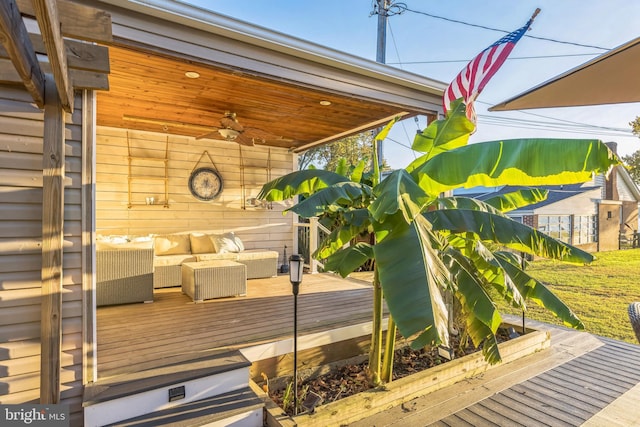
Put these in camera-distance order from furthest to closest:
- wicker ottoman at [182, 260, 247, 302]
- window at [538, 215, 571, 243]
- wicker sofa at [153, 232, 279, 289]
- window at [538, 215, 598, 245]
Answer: window at [538, 215, 598, 245] → window at [538, 215, 571, 243] → wicker sofa at [153, 232, 279, 289] → wicker ottoman at [182, 260, 247, 302]

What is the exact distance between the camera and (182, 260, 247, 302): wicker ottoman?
4354 mm

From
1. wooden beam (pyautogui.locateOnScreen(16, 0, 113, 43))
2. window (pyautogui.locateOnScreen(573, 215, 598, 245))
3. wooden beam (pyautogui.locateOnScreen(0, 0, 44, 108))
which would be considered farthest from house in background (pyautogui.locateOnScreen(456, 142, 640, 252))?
wooden beam (pyautogui.locateOnScreen(0, 0, 44, 108))

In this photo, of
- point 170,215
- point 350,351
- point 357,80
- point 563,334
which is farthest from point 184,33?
point 563,334

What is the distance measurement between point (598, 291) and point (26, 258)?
9.52m

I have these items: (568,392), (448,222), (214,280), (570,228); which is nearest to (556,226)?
(570,228)

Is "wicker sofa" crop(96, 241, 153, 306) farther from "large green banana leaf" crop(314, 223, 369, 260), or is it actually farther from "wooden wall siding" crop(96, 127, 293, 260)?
"large green banana leaf" crop(314, 223, 369, 260)

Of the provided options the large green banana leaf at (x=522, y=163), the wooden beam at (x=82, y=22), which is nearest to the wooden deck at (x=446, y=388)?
the large green banana leaf at (x=522, y=163)

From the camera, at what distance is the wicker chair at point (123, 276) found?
4.09 meters

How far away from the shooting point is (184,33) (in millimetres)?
2766

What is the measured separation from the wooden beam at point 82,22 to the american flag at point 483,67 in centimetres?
262

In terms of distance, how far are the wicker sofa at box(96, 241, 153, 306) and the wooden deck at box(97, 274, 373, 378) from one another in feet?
0.42

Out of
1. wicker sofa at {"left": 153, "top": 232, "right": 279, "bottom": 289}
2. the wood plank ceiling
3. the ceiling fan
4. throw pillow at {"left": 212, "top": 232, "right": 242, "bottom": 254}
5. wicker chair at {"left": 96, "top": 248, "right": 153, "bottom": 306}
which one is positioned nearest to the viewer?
the wood plank ceiling

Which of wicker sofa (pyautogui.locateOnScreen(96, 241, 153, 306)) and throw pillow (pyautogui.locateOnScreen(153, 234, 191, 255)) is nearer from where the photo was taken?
wicker sofa (pyautogui.locateOnScreen(96, 241, 153, 306))

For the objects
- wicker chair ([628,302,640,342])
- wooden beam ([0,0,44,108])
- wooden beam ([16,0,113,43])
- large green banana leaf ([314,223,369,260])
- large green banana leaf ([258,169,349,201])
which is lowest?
wicker chair ([628,302,640,342])
